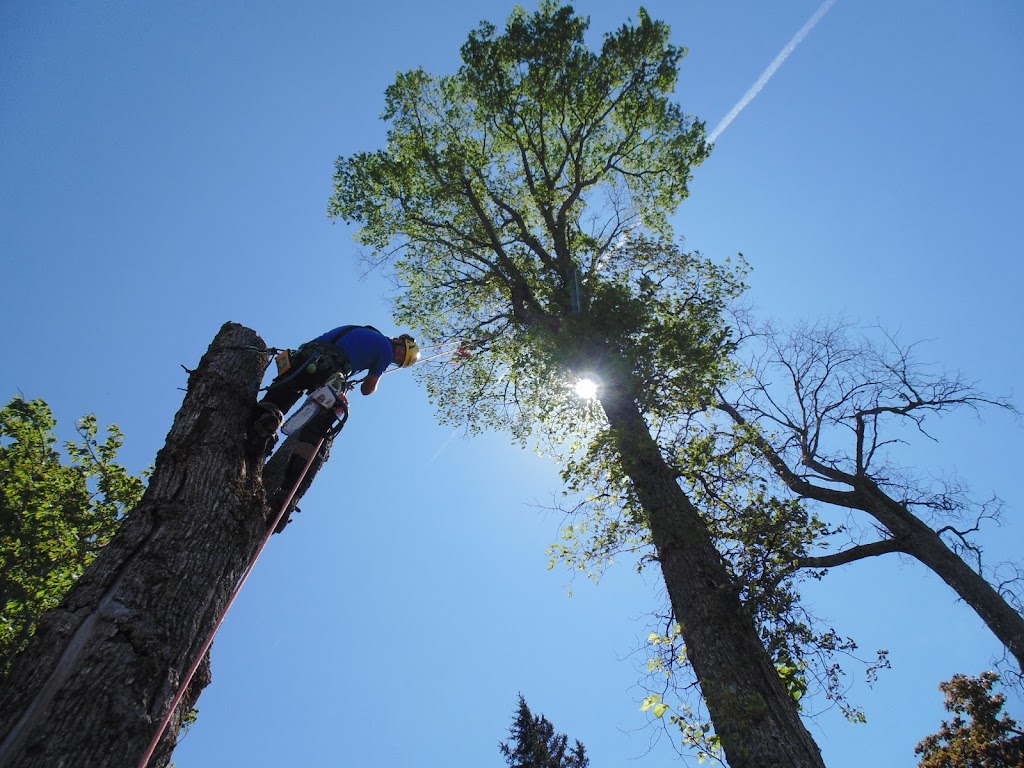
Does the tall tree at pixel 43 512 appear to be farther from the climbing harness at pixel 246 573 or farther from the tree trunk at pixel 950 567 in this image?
the tree trunk at pixel 950 567

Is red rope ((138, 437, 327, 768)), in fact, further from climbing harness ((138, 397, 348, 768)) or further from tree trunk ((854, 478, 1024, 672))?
tree trunk ((854, 478, 1024, 672))

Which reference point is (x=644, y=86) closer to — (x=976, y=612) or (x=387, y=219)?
(x=387, y=219)

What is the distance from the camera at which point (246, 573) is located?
2.92 meters

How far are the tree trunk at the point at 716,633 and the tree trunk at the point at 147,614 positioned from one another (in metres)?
3.14

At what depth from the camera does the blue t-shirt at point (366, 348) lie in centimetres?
535

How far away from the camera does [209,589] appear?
254 cm

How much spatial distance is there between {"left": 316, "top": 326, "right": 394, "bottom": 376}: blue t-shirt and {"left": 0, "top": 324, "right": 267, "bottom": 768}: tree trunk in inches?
76.2

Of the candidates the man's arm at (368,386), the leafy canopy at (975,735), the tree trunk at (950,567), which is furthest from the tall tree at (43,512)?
the leafy canopy at (975,735)

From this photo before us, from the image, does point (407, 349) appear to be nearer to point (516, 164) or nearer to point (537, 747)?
point (516, 164)

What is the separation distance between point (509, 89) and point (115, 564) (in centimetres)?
1041

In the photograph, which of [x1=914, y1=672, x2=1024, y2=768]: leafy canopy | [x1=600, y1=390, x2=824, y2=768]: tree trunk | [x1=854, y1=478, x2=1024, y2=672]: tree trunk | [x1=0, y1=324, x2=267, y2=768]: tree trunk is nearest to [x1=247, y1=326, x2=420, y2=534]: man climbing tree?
[x1=0, y1=324, x2=267, y2=768]: tree trunk

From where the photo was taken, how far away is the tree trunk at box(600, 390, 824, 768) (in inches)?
127

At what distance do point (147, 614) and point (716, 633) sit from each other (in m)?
3.57

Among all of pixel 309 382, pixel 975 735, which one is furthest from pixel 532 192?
pixel 975 735
